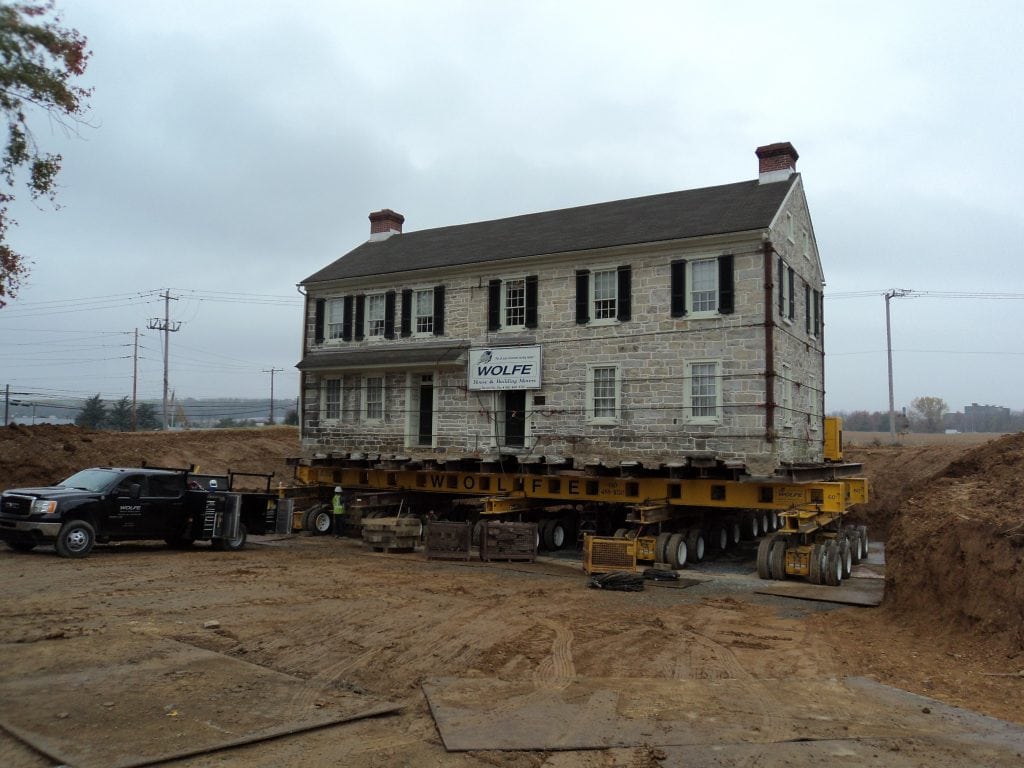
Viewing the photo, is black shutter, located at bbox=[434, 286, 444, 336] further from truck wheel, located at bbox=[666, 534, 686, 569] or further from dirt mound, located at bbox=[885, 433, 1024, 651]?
dirt mound, located at bbox=[885, 433, 1024, 651]

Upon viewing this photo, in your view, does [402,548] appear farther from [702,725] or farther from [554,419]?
[702,725]

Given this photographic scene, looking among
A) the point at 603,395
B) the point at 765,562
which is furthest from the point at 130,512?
the point at 765,562

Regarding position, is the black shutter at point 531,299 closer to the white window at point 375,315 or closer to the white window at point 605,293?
the white window at point 605,293

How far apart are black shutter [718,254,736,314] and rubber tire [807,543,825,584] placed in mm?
6156

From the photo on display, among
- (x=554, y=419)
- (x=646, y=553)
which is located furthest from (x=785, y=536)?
(x=554, y=419)

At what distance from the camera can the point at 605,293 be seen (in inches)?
844

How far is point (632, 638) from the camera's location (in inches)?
416

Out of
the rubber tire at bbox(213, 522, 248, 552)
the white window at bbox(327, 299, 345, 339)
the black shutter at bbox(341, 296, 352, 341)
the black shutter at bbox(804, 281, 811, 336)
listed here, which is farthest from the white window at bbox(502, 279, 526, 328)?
Result: the rubber tire at bbox(213, 522, 248, 552)

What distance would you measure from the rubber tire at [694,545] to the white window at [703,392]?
283cm

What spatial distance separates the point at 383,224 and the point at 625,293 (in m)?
13.4

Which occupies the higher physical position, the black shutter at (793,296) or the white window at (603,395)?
the black shutter at (793,296)

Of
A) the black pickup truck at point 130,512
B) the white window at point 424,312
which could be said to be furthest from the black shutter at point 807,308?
the black pickup truck at point 130,512

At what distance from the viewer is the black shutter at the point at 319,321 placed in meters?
27.0

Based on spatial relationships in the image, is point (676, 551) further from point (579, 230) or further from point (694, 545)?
point (579, 230)
